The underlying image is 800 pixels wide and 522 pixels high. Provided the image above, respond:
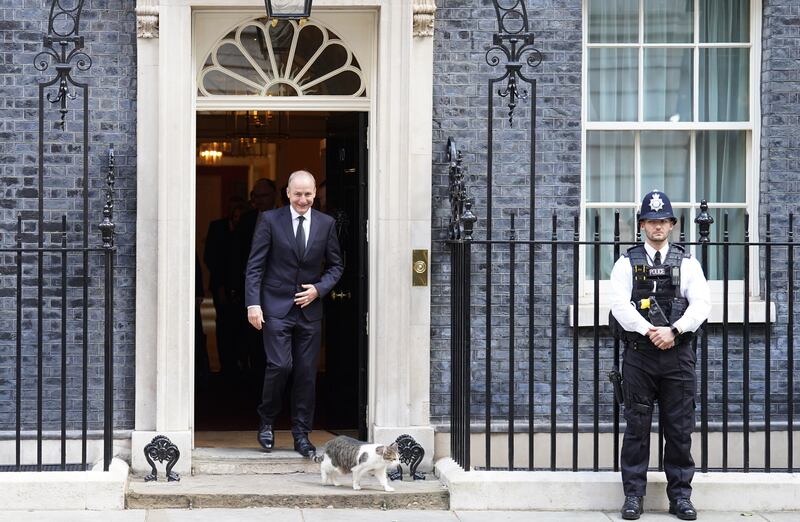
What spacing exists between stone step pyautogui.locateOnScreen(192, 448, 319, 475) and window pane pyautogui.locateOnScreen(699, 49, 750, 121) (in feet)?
11.9

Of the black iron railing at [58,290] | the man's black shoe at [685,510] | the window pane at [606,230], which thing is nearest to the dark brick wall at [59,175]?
the black iron railing at [58,290]

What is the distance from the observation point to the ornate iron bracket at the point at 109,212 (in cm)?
813

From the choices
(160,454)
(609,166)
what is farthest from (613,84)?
(160,454)

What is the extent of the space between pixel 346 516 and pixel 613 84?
3537 mm

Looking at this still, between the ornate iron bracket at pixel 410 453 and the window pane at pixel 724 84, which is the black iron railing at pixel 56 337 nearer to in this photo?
the ornate iron bracket at pixel 410 453

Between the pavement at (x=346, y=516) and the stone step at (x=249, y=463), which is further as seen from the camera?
the stone step at (x=249, y=463)

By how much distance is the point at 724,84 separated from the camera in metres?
9.55

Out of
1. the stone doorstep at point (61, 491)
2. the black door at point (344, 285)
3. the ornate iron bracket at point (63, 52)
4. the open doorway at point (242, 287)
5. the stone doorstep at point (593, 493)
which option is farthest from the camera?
the black door at point (344, 285)

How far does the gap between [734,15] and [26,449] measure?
557 cm

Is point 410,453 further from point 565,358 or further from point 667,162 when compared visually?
point 667,162

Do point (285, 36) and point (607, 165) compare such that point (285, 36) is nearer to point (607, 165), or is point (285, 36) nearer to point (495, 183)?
point (495, 183)

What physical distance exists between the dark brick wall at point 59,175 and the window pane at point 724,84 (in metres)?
3.88

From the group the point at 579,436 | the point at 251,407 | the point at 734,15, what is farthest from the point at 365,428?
the point at 734,15

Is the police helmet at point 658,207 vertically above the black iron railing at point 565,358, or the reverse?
the police helmet at point 658,207
